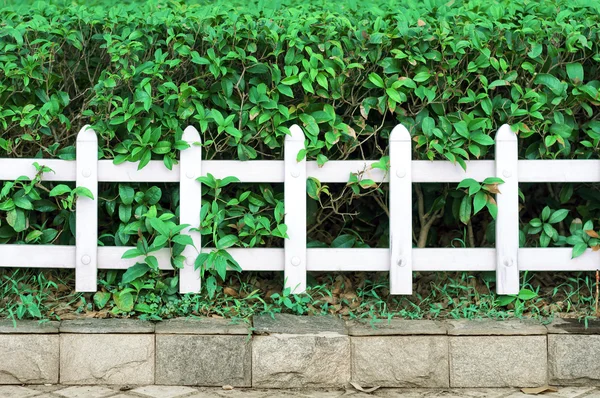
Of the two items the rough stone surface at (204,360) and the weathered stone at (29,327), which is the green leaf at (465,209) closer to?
the rough stone surface at (204,360)

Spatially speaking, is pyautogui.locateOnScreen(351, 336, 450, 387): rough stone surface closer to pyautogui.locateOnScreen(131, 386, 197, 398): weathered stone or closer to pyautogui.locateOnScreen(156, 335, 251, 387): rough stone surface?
pyautogui.locateOnScreen(156, 335, 251, 387): rough stone surface

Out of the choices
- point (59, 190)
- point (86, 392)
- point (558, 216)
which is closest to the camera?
point (86, 392)

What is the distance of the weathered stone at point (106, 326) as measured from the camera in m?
3.93

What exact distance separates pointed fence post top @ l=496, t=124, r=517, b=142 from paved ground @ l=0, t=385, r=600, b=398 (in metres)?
1.19

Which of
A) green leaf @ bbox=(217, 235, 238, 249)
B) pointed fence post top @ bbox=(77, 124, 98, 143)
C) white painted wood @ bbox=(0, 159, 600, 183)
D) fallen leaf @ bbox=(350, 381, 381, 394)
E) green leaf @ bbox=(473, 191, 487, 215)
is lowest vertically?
fallen leaf @ bbox=(350, 381, 381, 394)

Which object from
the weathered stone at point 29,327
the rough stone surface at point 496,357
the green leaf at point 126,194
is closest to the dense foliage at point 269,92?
the green leaf at point 126,194

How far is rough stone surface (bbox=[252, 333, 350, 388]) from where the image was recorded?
3900 millimetres

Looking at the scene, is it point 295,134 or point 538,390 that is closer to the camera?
point 538,390

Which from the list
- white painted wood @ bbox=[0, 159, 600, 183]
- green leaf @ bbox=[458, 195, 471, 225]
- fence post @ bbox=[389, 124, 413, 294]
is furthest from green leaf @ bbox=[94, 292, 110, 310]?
green leaf @ bbox=[458, 195, 471, 225]

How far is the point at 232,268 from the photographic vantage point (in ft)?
13.8

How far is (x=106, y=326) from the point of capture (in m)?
3.97

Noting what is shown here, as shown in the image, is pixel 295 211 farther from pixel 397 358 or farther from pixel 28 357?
pixel 28 357

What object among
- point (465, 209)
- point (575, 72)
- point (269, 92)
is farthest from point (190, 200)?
point (575, 72)

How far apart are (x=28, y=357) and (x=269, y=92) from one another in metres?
1.68
